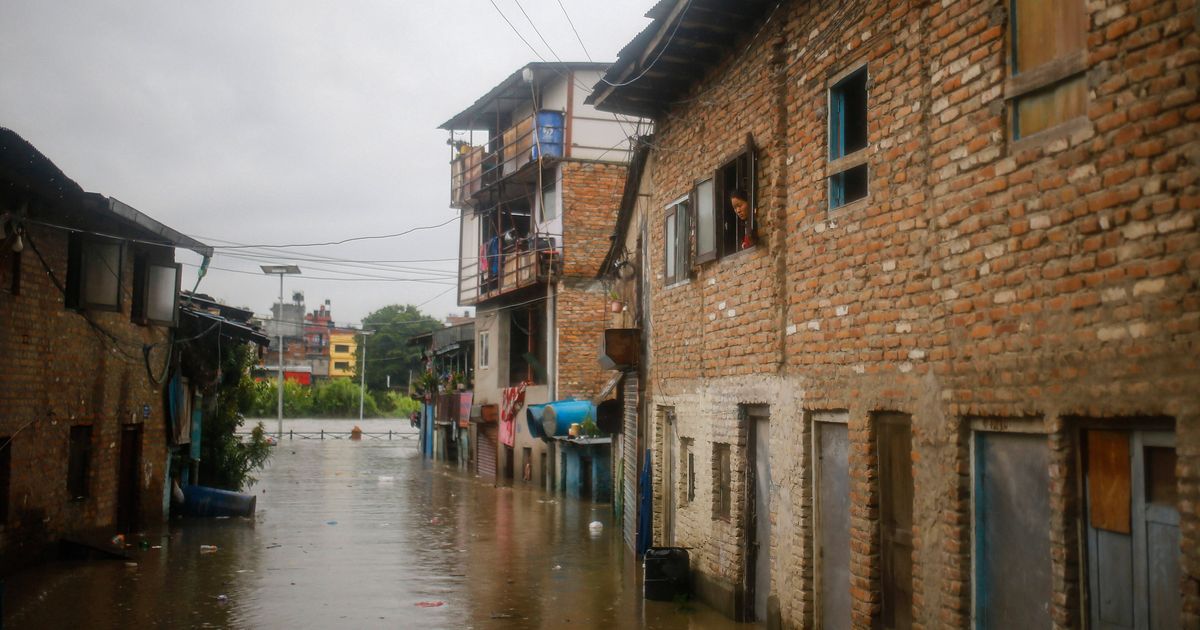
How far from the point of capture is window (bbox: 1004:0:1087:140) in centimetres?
545

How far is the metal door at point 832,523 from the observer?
26.8 feet

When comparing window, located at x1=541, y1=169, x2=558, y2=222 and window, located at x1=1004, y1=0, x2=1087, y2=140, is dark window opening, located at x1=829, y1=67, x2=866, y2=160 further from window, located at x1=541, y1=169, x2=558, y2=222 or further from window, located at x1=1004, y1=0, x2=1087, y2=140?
window, located at x1=541, y1=169, x2=558, y2=222

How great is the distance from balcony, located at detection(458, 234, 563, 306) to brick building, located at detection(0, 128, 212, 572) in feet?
38.8

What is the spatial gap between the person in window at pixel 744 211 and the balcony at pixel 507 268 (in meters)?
18.1

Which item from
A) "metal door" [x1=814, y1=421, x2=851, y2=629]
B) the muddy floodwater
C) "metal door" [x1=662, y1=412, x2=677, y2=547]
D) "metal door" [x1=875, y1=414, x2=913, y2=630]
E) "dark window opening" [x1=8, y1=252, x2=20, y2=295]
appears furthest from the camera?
"metal door" [x1=662, y1=412, x2=677, y2=547]

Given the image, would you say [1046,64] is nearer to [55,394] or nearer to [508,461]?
[55,394]

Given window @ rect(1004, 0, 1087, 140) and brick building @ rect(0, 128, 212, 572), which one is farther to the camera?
brick building @ rect(0, 128, 212, 572)

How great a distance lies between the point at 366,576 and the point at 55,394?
17.2ft

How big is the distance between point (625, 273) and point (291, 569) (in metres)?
7.29

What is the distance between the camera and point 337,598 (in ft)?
40.3

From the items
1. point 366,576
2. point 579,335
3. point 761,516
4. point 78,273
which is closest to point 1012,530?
point 761,516

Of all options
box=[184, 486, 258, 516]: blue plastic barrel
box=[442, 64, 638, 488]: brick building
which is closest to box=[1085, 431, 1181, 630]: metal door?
box=[184, 486, 258, 516]: blue plastic barrel

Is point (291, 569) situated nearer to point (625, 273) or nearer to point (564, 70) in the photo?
point (625, 273)

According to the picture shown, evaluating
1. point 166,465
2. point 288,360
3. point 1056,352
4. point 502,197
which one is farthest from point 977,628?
point 288,360
